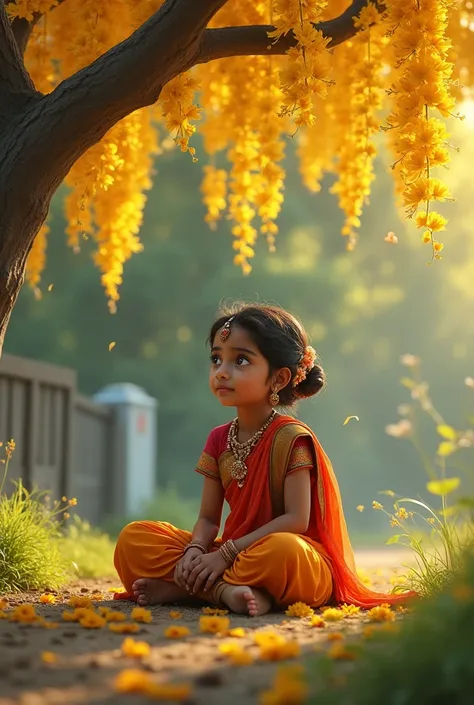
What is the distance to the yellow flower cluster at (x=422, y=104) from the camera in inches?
138

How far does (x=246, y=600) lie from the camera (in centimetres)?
309

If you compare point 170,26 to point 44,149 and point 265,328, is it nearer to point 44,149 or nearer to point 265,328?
point 44,149

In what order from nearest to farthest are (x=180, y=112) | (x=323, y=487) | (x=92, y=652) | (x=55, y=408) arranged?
(x=92, y=652) → (x=323, y=487) → (x=180, y=112) → (x=55, y=408)

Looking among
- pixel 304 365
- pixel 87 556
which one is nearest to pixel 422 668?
pixel 304 365

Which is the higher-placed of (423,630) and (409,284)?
(409,284)

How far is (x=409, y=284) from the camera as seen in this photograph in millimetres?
17375

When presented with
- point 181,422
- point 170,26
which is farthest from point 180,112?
point 181,422

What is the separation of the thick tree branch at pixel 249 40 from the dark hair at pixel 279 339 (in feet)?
3.14

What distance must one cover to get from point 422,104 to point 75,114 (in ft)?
4.20

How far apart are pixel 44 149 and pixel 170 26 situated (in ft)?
1.98

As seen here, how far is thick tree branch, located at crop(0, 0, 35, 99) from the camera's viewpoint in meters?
3.52

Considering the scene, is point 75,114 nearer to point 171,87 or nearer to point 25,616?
point 171,87

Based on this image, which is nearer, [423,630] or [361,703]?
[361,703]

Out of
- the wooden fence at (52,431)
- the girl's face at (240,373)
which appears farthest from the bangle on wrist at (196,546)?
the wooden fence at (52,431)
